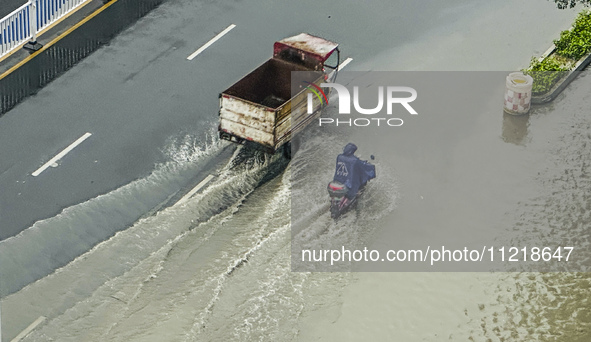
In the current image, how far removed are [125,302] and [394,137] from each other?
821 centimetres

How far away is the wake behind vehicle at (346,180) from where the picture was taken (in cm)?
2364

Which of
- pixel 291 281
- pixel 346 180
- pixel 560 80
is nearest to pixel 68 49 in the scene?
pixel 346 180

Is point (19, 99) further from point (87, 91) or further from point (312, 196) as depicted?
point (312, 196)

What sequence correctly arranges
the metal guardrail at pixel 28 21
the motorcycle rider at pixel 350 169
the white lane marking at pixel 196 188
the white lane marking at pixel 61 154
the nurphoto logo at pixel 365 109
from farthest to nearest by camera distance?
the metal guardrail at pixel 28 21 → the nurphoto logo at pixel 365 109 → the white lane marking at pixel 61 154 → the white lane marking at pixel 196 188 → the motorcycle rider at pixel 350 169

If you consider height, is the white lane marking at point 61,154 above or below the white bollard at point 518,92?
below

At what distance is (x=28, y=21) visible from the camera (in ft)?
94.5

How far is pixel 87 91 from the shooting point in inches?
1105

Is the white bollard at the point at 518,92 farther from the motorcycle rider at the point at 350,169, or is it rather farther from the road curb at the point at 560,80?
the motorcycle rider at the point at 350,169

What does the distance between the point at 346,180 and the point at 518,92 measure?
5.75 metres

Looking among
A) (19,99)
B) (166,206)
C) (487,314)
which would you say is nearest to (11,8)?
(19,99)

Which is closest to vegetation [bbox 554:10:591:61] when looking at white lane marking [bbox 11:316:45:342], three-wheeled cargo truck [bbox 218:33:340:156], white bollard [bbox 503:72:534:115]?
white bollard [bbox 503:72:534:115]

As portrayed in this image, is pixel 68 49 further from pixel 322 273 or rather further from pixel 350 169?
pixel 322 273

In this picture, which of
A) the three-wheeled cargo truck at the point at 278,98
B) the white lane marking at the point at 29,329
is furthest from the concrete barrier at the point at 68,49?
the white lane marking at the point at 29,329

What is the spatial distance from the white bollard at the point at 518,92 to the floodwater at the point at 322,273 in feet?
2.42
